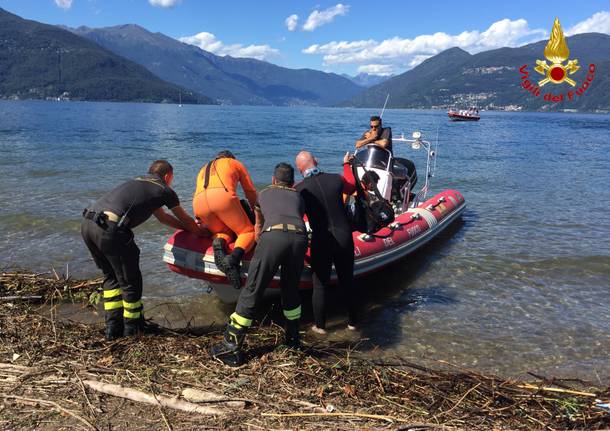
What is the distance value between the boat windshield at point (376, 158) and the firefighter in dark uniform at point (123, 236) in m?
4.22

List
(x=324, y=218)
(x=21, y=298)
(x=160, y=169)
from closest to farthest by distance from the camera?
(x=160, y=169) < (x=324, y=218) < (x=21, y=298)

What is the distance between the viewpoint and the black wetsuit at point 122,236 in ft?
12.8

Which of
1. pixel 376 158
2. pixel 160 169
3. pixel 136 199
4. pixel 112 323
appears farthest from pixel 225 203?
pixel 376 158

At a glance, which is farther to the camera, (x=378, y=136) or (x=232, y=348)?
(x=378, y=136)

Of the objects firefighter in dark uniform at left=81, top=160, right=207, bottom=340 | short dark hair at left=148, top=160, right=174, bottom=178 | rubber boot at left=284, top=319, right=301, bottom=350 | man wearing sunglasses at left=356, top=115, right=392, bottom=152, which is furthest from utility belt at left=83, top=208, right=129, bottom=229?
man wearing sunglasses at left=356, top=115, right=392, bottom=152

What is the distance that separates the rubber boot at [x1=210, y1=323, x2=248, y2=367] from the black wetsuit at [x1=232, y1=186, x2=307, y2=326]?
9 cm

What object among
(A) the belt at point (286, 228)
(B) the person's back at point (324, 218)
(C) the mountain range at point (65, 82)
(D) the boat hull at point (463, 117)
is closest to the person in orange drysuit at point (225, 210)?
(B) the person's back at point (324, 218)

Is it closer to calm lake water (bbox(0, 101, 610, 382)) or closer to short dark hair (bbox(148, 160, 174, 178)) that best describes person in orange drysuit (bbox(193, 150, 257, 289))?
short dark hair (bbox(148, 160, 174, 178))

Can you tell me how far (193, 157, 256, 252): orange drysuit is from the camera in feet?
14.6

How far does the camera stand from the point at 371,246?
6.29 metres

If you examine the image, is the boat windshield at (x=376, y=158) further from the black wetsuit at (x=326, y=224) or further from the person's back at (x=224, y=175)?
the person's back at (x=224, y=175)

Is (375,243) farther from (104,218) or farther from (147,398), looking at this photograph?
(147,398)

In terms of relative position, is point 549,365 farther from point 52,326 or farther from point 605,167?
point 605,167

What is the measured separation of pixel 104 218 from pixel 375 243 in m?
→ 3.79
